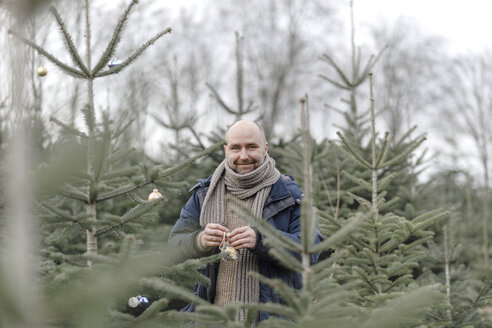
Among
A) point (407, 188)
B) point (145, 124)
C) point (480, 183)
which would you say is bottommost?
point (407, 188)

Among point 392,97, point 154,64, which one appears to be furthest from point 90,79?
point 392,97

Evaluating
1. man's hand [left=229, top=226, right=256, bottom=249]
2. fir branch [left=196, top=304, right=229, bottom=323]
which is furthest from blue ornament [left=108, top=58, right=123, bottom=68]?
fir branch [left=196, top=304, right=229, bottom=323]

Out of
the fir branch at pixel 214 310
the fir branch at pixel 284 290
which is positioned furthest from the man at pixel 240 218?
the fir branch at pixel 284 290

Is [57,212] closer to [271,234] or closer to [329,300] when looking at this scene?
[271,234]

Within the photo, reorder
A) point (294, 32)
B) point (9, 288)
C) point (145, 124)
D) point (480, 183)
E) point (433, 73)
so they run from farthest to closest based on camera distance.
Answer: point (433, 73) < point (294, 32) < point (480, 183) < point (145, 124) < point (9, 288)

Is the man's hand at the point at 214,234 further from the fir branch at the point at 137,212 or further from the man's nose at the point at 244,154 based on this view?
the man's nose at the point at 244,154

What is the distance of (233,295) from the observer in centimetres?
301

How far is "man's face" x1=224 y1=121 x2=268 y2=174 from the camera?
323 cm

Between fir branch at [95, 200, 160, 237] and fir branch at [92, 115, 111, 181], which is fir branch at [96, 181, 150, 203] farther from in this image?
fir branch at [92, 115, 111, 181]

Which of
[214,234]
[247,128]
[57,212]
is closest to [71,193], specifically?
[57,212]

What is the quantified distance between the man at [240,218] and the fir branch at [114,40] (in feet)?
3.00

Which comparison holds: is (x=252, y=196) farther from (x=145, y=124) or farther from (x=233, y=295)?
(x=145, y=124)

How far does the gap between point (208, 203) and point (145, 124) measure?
15.1 meters

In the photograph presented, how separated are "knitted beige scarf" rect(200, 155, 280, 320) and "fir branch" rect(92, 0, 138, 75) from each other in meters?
1.02
